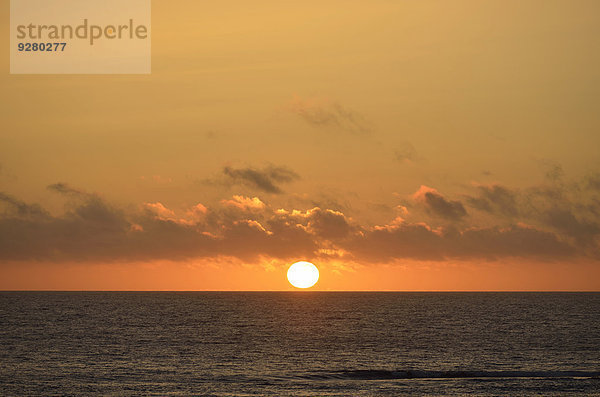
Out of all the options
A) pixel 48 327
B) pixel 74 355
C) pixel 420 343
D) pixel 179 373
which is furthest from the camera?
pixel 48 327

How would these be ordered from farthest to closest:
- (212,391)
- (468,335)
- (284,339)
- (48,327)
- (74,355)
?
(48,327)
(468,335)
(284,339)
(74,355)
(212,391)

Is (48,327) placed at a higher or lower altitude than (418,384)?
higher

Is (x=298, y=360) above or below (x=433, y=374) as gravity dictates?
above

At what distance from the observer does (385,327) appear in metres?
149

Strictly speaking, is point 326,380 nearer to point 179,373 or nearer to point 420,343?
point 179,373

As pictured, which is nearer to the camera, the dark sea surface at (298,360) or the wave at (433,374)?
the dark sea surface at (298,360)

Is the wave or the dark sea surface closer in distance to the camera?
the dark sea surface

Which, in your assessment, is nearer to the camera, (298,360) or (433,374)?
(433,374)

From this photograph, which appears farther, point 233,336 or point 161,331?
point 161,331

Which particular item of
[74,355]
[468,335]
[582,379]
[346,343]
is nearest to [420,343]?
[346,343]

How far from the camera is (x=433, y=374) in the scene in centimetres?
7544

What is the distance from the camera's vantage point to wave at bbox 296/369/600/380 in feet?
239

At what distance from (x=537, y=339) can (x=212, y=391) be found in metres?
74.4

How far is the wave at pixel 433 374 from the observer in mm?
72938
